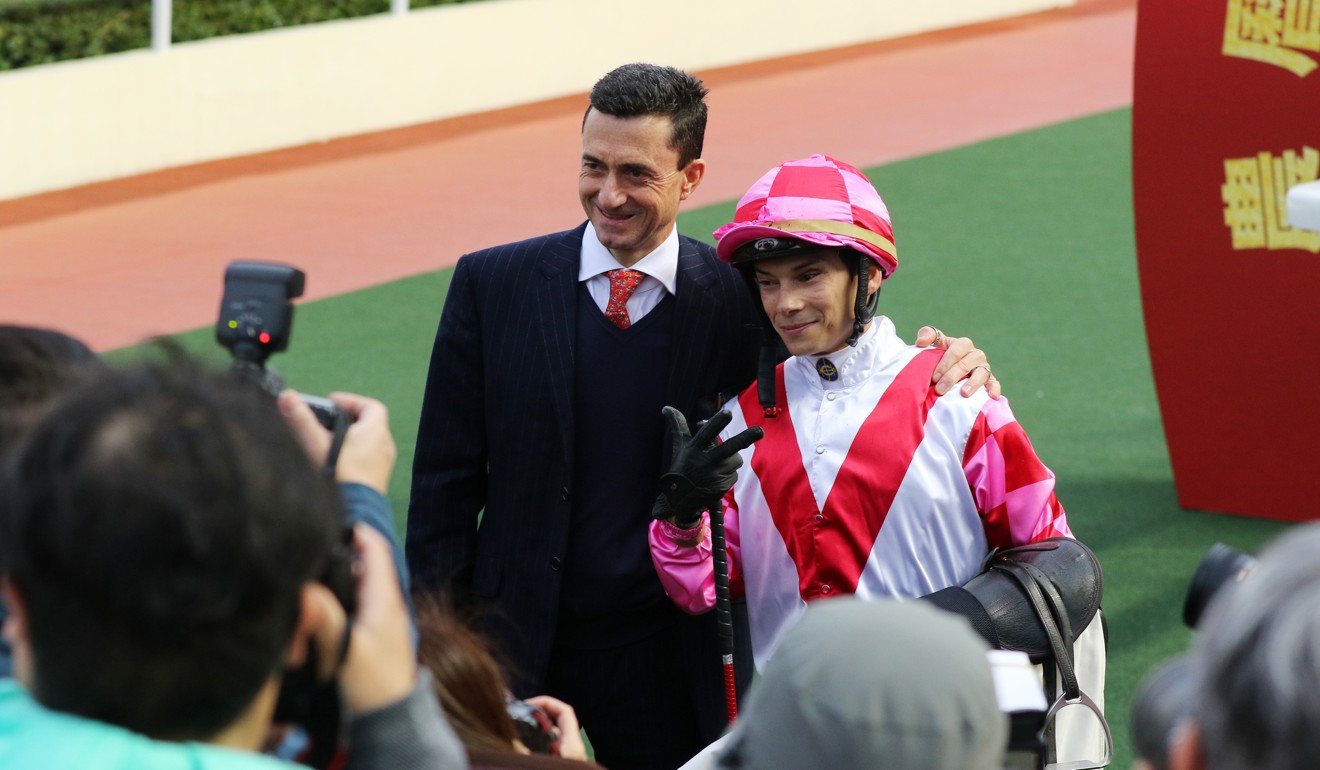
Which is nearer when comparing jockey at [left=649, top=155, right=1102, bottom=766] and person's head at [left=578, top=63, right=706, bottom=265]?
jockey at [left=649, top=155, right=1102, bottom=766]

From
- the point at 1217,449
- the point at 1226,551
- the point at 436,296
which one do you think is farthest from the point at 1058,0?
the point at 1226,551

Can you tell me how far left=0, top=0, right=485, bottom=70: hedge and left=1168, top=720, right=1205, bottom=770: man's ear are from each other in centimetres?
1123

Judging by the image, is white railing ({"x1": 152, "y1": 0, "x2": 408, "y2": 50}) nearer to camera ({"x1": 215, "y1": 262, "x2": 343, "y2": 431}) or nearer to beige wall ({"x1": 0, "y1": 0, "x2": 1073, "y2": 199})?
beige wall ({"x1": 0, "y1": 0, "x2": 1073, "y2": 199})

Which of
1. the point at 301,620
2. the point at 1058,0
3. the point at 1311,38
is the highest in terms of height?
the point at 1058,0

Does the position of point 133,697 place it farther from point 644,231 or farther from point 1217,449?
point 1217,449

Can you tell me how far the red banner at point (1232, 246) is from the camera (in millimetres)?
5637

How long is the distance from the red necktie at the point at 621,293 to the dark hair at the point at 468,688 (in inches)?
62.3

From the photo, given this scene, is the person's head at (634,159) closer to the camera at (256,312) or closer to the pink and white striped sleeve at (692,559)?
the pink and white striped sleeve at (692,559)

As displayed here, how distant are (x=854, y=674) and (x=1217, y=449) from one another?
505cm

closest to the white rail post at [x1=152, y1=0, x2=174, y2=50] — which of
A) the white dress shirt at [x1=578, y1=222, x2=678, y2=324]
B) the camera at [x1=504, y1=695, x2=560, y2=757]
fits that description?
the white dress shirt at [x1=578, y1=222, x2=678, y2=324]

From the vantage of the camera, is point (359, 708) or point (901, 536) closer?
point (359, 708)

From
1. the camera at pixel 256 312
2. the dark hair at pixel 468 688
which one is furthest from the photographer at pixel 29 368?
the dark hair at pixel 468 688

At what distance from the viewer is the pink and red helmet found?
10.5 feet

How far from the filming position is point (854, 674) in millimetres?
1490
